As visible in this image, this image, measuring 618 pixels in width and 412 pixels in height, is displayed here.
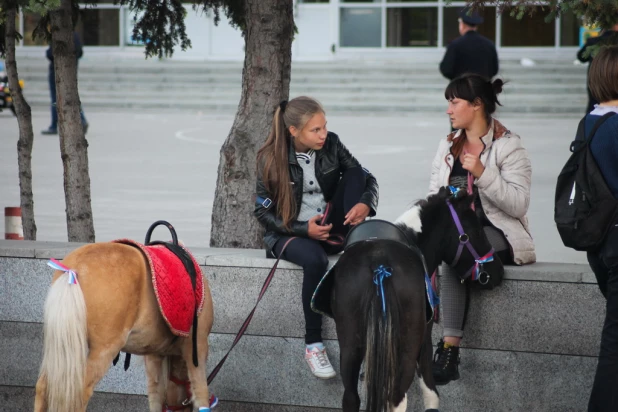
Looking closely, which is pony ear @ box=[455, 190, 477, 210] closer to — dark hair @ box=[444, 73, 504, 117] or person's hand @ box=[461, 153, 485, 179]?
person's hand @ box=[461, 153, 485, 179]

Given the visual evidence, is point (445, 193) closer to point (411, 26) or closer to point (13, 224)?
point (13, 224)

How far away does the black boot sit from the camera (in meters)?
5.21

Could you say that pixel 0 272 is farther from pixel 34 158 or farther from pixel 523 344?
pixel 34 158

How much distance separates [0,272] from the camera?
19.4ft

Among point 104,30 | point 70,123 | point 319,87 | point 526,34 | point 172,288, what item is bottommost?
point 172,288

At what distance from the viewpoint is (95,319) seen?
14.1 feet

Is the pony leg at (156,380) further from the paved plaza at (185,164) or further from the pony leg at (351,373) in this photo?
the paved plaza at (185,164)

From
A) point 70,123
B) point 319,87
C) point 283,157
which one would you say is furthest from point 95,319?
point 319,87

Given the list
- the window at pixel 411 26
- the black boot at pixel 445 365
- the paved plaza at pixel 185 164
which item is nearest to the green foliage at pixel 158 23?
the paved plaza at pixel 185 164

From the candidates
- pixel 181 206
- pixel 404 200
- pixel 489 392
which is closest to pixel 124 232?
pixel 181 206

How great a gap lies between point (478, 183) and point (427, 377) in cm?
107

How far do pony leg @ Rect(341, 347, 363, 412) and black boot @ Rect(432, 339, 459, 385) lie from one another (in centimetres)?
73

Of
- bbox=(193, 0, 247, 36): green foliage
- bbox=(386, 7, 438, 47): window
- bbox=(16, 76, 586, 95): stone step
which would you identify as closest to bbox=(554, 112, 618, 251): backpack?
bbox=(193, 0, 247, 36): green foliage

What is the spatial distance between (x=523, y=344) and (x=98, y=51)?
94.1 feet
